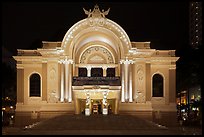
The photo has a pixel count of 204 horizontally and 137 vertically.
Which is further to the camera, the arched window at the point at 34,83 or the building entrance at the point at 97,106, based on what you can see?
the building entrance at the point at 97,106

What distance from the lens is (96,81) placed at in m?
51.0

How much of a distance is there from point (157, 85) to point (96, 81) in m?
6.30

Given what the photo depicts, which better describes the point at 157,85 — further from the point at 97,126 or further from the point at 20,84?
the point at 20,84

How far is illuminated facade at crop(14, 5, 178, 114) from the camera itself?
49.8 meters

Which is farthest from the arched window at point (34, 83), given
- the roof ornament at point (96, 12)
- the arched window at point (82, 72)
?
the roof ornament at point (96, 12)

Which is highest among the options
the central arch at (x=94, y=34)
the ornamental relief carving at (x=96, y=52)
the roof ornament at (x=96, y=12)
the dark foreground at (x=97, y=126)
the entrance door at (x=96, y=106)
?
the roof ornament at (x=96, y=12)

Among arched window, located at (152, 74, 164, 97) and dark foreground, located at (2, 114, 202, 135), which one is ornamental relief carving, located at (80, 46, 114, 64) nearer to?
arched window, located at (152, 74, 164, 97)

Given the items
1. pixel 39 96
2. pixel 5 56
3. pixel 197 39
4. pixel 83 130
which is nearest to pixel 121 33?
pixel 39 96

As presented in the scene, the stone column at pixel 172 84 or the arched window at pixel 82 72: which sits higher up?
the arched window at pixel 82 72

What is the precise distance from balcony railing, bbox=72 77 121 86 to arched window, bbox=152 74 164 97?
3815 millimetres

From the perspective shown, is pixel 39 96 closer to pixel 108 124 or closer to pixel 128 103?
pixel 128 103

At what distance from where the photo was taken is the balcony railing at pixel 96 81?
50.8 meters

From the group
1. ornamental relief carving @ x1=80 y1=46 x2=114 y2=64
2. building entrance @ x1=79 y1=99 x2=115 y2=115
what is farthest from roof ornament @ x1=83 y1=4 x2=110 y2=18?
building entrance @ x1=79 y1=99 x2=115 y2=115

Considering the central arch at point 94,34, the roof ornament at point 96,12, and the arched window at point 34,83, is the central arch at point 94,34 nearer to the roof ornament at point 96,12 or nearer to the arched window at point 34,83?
the roof ornament at point 96,12
